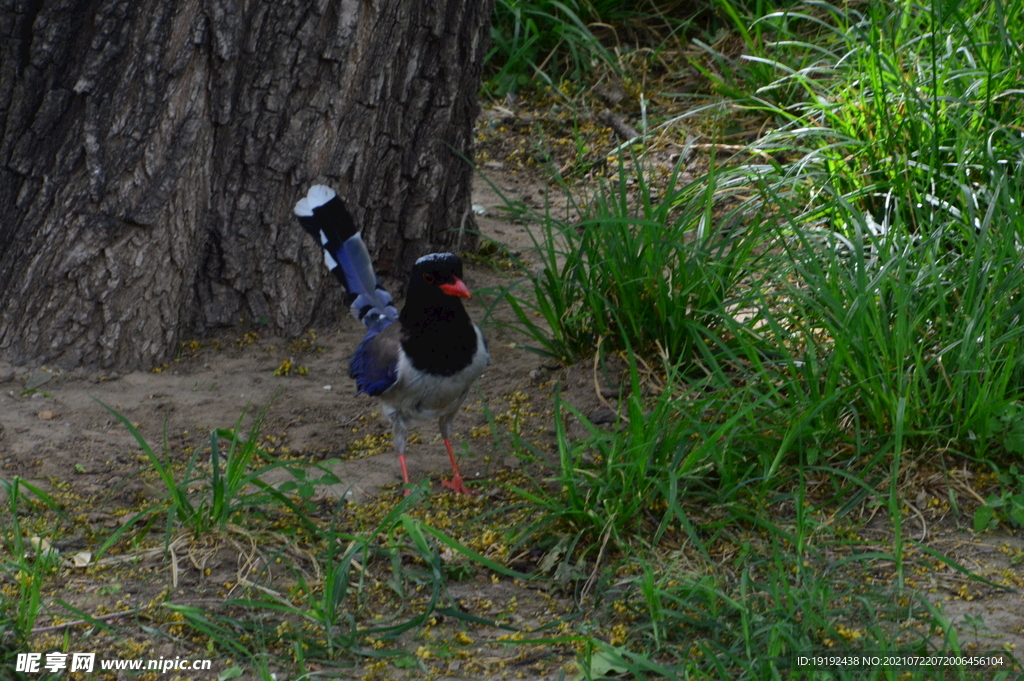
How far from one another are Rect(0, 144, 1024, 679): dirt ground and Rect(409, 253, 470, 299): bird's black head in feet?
1.41

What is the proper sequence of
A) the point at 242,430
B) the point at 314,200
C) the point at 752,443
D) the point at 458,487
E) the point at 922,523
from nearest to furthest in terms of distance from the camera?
the point at 922,523, the point at 752,443, the point at 458,487, the point at 242,430, the point at 314,200

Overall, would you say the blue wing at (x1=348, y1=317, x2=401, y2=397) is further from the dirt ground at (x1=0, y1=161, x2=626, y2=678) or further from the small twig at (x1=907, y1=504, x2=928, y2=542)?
the small twig at (x1=907, y1=504, x2=928, y2=542)

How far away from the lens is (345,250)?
160 inches

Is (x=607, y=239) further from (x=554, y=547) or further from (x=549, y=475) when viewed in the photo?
(x=554, y=547)

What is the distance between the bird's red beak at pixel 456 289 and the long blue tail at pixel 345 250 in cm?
53

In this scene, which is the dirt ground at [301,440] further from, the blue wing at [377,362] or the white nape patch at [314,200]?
the white nape patch at [314,200]

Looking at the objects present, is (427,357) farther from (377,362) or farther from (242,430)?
(242,430)

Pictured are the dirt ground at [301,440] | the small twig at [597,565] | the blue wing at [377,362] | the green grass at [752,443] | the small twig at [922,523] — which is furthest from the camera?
the blue wing at [377,362]

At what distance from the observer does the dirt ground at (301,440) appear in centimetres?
278

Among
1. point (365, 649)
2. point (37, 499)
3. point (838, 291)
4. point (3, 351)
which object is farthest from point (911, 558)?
point (3, 351)

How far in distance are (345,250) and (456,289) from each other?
0.67 metres

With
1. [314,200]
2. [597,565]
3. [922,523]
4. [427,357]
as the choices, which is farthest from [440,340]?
[922,523]

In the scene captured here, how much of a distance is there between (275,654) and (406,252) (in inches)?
102

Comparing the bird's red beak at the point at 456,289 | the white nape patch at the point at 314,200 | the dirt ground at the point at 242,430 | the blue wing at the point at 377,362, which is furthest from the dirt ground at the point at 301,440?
the white nape patch at the point at 314,200
